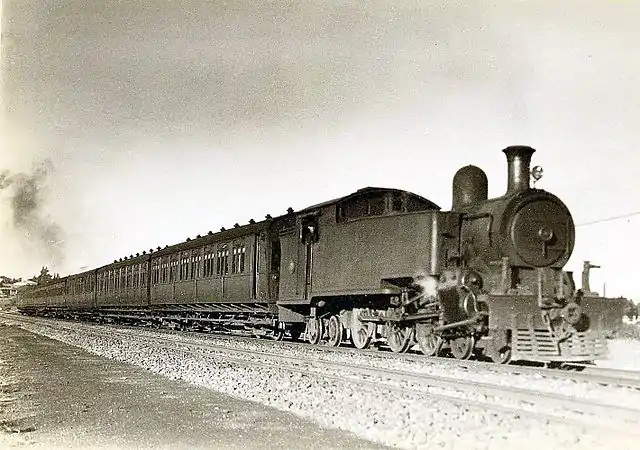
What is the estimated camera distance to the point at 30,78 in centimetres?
828

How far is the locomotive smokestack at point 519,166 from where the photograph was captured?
954 centimetres

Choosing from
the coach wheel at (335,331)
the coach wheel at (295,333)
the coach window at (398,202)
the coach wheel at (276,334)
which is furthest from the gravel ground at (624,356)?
the coach wheel at (276,334)

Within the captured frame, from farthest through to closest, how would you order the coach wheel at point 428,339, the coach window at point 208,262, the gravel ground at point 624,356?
the coach window at point 208,262, the gravel ground at point 624,356, the coach wheel at point 428,339

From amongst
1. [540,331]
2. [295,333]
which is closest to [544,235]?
[540,331]

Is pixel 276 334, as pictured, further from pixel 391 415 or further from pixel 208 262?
pixel 391 415

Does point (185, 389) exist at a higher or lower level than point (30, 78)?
lower

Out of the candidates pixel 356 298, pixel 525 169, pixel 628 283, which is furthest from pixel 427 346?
pixel 628 283

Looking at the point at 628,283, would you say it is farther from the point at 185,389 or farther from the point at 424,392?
the point at 185,389

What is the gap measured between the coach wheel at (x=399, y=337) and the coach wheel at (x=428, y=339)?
11.1 inches

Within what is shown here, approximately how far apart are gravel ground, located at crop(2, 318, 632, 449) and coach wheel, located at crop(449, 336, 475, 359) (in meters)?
2.68

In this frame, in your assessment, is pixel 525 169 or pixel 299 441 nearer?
pixel 299 441

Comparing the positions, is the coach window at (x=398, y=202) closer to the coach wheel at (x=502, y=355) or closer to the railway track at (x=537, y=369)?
the railway track at (x=537, y=369)

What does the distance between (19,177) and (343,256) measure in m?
5.39

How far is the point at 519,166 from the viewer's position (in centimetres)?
958
